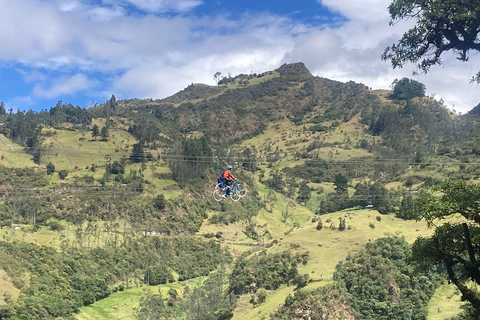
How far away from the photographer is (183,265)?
113188mm

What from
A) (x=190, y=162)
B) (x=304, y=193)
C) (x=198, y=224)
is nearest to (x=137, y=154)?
(x=190, y=162)

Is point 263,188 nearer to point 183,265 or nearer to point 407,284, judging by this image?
point 183,265

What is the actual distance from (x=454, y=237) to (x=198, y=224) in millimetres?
116744

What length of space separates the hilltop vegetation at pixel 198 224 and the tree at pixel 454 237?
4.79 feet

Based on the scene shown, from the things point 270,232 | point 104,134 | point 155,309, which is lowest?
point 155,309

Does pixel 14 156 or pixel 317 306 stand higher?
pixel 14 156

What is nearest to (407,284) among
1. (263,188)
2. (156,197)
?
(156,197)

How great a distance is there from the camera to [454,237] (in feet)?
57.9

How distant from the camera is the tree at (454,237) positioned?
52.6 ft

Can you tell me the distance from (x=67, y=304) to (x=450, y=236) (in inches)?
2960

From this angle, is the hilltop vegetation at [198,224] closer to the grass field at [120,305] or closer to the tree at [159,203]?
the tree at [159,203]

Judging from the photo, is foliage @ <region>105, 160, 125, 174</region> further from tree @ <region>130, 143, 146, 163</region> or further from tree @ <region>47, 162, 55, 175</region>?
tree @ <region>47, 162, 55, 175</region>

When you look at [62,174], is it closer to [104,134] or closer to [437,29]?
[104,134]

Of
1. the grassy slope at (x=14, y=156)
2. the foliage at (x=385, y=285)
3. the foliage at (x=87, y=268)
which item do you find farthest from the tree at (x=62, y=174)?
the foliage at (x=385, y=285)
